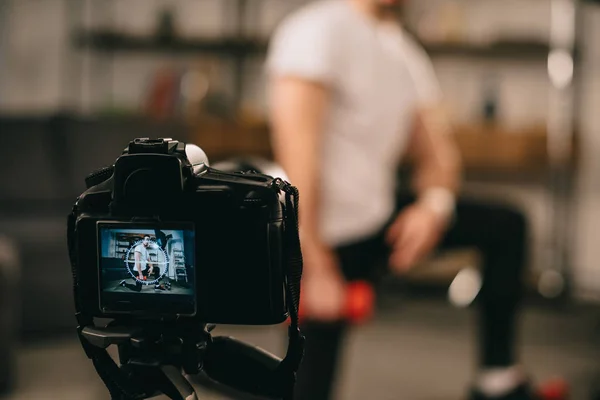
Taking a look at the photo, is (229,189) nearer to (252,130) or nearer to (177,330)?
(177,330)

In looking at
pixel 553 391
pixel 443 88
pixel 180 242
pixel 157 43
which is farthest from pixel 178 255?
pixel 443 88

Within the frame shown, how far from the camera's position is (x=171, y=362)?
1.46 feet

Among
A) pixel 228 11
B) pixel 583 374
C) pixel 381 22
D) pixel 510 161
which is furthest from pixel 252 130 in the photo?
pixel 381 22

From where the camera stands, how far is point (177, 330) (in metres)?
0.44

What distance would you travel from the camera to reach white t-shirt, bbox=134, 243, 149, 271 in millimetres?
427

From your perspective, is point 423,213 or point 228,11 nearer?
point 423,213

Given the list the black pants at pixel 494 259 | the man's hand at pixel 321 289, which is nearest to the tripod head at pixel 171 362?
the man's hand at pixel 321 289

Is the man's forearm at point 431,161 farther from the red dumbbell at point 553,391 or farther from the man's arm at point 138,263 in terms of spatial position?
the man's arm at point 138,263

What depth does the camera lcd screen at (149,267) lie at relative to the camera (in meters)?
0.43

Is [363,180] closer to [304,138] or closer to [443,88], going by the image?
[304,138]

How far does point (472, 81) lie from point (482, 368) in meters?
2.66

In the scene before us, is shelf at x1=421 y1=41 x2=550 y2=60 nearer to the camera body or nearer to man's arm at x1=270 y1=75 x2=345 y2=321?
man's arm at x1=270 y1=75 x2=345 y2=321

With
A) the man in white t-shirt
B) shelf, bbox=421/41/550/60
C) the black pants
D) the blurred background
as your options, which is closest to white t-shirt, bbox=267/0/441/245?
the man in white t-shirt

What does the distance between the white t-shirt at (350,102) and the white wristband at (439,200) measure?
0.12 metres
